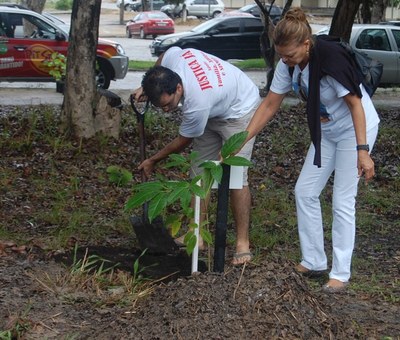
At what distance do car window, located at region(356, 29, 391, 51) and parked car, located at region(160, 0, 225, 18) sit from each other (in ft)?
103

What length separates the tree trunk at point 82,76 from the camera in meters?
10.1

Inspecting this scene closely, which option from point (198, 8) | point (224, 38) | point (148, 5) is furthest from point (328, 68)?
point (148, 5)

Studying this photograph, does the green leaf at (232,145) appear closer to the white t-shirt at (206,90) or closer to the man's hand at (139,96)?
the white t-shirt at (206,90)

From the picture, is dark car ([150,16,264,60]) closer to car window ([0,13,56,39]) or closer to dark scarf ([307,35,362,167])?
car window ([0,13,56,39])

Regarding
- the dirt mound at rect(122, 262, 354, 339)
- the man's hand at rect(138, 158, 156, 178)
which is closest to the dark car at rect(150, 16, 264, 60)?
the man's hand at rect(138, 158, 156, 178)

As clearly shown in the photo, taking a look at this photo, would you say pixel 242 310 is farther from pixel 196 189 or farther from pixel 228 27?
pixel 228 27

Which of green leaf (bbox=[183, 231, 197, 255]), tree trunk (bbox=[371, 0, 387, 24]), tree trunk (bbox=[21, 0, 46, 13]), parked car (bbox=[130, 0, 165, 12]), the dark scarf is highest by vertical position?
the dark scarf

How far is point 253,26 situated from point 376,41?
19.6 feet

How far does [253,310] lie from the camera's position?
4270mm

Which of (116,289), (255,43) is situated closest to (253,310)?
(116,289)

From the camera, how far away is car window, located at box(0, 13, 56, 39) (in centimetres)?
1838

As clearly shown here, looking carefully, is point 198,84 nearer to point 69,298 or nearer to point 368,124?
point 368,124

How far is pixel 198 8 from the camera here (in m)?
54.9

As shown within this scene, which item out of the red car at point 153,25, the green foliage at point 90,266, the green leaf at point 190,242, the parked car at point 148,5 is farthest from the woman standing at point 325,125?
the parked car at point 148,5
